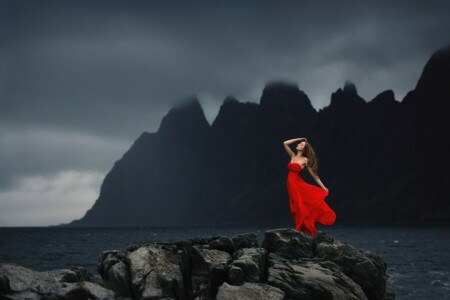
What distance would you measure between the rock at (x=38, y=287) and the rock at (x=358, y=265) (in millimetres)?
6878

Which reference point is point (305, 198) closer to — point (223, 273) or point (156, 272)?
point (223, 273)

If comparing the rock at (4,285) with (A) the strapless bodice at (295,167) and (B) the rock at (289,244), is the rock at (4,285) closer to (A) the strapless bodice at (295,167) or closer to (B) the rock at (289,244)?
(B) the rock at (289,244)

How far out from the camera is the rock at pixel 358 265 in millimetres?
17281

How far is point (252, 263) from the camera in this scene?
15.6m

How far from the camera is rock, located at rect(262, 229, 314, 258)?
17547 mm

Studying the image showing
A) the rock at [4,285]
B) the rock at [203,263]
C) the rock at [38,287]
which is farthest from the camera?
the rock at [203,263]

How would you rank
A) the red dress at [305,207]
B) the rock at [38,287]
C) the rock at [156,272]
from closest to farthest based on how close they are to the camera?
the rock at [38,287] → the rock at [156,272] → the red dress at [305,207]

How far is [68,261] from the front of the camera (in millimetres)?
61812

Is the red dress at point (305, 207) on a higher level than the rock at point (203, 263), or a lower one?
→ higher

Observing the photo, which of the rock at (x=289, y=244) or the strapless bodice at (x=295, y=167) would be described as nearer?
the rock at (x=289, y=244)

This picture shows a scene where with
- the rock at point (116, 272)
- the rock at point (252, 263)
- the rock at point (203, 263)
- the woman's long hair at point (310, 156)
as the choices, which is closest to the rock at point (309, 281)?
the rock at point (252, 263)

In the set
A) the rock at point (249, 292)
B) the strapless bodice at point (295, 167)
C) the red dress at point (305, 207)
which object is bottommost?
the rock at point (249, 292)

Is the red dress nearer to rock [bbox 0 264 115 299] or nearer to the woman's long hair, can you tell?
the woman's long hair

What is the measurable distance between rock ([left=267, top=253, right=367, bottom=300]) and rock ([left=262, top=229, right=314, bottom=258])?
2.13 feet
